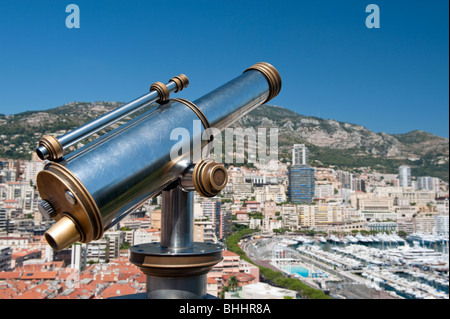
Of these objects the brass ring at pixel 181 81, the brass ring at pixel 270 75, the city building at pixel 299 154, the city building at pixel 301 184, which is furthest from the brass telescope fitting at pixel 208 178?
the city building at pixel 301 184

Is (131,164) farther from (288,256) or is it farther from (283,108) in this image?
A: (283,108)

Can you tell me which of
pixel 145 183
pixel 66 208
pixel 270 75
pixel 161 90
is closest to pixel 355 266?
pixel 270 75

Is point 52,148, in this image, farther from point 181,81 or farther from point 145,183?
point 181,81

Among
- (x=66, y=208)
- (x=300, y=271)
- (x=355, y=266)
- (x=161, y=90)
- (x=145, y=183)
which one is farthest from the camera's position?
(x=355, y=266)

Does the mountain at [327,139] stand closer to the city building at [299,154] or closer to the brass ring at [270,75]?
the city building at [299,154]

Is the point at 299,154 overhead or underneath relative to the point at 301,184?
overhead
